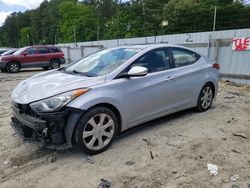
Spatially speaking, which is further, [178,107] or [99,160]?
[178,107]

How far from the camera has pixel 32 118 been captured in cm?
371

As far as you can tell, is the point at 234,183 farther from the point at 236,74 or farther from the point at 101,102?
the point at 236,74

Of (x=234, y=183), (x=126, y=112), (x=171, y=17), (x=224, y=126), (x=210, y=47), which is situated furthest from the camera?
(x=171, y=17)

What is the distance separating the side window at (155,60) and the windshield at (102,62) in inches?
7.2

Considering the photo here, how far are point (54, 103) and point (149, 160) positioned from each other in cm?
151

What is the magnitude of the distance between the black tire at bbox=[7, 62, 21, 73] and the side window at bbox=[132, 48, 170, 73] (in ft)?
45.3

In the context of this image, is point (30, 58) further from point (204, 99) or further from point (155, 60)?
point (155, 60)

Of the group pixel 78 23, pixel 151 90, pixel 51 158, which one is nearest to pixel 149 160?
pixel 151 90

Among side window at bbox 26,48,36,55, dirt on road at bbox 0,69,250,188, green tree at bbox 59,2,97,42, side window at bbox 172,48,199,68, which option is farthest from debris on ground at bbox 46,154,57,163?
green tree at bbox 59,2,97,42

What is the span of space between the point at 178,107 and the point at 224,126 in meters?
0.91

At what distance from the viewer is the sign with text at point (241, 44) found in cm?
992

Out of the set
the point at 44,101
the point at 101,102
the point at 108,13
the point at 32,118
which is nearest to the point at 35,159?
the point at 32,118

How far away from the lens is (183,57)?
5551mm

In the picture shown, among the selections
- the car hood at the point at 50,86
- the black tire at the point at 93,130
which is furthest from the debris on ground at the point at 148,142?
the car hood at the point at 50,86
